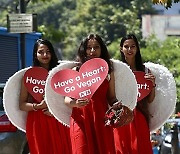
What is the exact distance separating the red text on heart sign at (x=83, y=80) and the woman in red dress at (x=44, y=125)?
906 millimetres

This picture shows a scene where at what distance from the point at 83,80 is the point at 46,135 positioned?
124 centimetres

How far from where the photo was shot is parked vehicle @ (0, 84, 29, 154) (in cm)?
1113

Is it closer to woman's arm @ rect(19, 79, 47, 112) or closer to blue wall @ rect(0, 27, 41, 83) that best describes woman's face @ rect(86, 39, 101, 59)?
woman's arm @ rect(19, 79, 47, 112)

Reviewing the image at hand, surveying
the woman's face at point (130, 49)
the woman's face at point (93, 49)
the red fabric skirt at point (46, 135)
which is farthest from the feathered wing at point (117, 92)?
the red fabric skirt at point (46, 135)

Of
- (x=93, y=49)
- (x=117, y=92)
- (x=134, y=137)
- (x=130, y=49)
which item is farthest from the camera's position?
(x=130, y=49)

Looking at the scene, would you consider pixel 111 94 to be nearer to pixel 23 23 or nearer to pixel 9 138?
pixel 9 138

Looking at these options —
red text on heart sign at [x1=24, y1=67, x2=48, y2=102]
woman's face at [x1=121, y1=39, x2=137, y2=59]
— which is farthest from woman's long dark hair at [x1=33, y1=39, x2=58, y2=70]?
woman's face at [x1=121, y1=39, x2=137, y2=59]

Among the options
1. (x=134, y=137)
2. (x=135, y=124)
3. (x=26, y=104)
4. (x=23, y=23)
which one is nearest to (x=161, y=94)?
(x=135, y=124)

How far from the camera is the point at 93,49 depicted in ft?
25.2

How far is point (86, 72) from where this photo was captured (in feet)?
24.9

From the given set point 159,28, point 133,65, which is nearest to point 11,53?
point 133,65

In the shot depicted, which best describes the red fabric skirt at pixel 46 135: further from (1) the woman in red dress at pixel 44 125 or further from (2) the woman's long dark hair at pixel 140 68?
(2) the woman's long dark hair at pixel 140 68

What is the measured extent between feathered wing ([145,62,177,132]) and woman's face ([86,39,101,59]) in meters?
1.05

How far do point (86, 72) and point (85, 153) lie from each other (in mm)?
762
